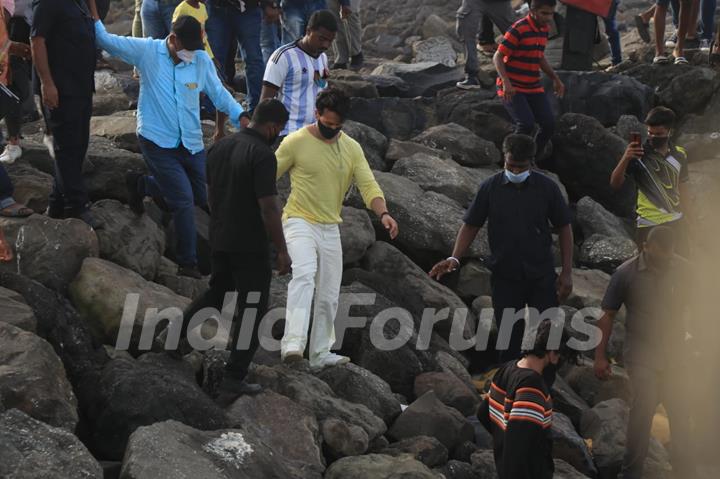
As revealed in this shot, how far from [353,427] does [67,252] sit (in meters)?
2.73

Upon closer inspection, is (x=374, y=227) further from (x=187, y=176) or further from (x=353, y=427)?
(x=353, y=427)

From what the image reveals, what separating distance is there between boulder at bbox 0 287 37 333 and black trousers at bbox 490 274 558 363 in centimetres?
339

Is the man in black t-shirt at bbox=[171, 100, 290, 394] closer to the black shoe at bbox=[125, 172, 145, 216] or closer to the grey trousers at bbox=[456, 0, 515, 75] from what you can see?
the black shoe at bbox=[125, 172, 145, 216]

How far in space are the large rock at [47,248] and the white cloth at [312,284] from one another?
1.75 meters

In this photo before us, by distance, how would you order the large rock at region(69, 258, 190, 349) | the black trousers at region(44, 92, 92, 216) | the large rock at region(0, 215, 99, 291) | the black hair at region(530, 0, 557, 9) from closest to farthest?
the large rock at region(69, 258, 190, 349) < the large rock at region(0, 215, 99, 291) < the black trousers at region(44, 92, 92, 216) < the black hair at region(530, 0, 557, 9)

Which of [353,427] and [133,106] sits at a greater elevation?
[133,106]

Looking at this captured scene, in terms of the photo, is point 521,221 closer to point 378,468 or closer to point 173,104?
point 378,468

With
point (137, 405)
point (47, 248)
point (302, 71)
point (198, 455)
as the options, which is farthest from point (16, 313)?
point (302, 71)

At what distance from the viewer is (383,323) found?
29.8 feet

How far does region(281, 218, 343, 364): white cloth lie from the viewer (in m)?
7.75

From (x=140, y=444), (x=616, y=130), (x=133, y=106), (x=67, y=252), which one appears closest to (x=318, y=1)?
(x=133, y=106)

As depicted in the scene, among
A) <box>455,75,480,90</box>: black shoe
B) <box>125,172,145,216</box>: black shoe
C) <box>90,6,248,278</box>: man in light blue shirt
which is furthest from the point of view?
<box>455,75,480,90</box>: black shoe

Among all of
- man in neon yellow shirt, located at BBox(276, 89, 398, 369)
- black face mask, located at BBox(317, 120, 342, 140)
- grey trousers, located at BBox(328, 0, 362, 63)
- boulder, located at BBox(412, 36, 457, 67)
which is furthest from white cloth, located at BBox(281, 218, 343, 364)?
boulder, located at BBox(412, 36, 457, 67)

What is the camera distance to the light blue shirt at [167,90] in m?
8.84
